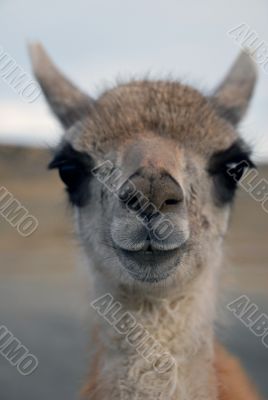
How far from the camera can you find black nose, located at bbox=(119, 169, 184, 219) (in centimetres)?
315

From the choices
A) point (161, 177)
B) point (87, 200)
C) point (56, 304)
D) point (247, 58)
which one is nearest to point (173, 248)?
point (161, 177)

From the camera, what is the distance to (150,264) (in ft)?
11.3

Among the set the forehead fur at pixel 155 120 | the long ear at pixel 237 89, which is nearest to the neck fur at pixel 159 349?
the forehead fur at pixel 155 120

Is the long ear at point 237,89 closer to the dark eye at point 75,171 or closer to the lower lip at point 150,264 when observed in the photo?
the dark eye at point 75,171

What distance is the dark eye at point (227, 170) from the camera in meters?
3.73

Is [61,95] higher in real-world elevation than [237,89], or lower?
higher

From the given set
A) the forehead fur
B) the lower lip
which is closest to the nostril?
the lower lip

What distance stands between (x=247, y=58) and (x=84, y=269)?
1584mm

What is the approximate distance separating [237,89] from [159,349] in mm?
1620

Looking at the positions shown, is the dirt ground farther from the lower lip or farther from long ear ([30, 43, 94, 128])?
the lower lip

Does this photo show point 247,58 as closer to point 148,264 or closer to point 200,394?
point 148,264

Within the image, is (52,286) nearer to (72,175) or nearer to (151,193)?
(72,175)

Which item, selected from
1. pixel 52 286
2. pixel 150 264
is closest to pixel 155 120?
pixel 150 264

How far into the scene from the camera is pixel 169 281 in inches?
139
